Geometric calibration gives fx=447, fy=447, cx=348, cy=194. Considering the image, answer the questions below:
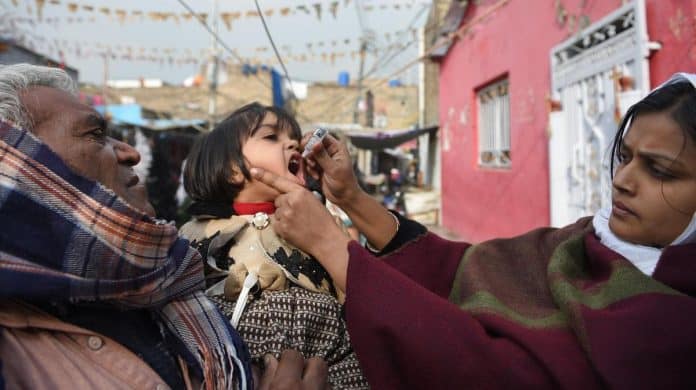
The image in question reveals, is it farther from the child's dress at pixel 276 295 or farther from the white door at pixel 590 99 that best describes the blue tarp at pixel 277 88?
the child's dress at pixel 276 295

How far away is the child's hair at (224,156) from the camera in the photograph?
1.52 metres

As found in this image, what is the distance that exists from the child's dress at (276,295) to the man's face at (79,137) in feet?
1.21

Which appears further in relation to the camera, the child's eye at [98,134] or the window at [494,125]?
the window at [494,125]

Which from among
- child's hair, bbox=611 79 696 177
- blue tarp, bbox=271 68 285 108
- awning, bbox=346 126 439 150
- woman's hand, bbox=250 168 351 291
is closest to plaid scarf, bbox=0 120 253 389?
woman's hand, bbox=250 168 351 291

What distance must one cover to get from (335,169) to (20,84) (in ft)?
2.74

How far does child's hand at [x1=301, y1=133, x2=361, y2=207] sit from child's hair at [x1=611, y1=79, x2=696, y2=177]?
2.73 feet

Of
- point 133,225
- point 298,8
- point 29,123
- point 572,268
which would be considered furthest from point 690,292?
point 298,8

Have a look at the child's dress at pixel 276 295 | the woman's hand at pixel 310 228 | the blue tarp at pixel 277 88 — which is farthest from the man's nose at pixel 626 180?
A: the blue tarp at pixel 277 88

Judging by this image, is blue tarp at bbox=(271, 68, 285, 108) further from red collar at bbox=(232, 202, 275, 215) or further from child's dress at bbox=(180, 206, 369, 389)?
child's dress at bbox=(180, 206, 369, 389)

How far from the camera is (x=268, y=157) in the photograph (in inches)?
60.2

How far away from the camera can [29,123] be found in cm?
89

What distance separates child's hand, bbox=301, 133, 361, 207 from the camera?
1.45m

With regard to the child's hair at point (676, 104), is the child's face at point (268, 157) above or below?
below

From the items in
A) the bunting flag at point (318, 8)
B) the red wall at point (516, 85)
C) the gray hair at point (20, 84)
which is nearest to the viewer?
the gray hair at point (20, 84)
